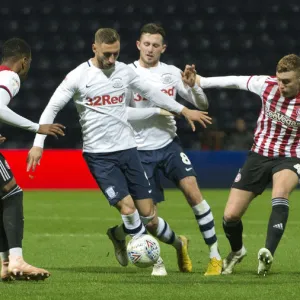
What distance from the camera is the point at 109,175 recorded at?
22.8ft

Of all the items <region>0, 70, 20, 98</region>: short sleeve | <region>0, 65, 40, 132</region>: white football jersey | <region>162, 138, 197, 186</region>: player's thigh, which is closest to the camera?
<region>0, 65, 40, 132</region>: white football jersey

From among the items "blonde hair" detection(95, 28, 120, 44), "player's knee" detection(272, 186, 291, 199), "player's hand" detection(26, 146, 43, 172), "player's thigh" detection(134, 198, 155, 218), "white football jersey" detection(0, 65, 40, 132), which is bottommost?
"player's thigh" detection(134, 198, 155, 218)

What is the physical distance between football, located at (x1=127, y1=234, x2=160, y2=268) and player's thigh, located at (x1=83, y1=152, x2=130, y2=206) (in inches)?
16.0

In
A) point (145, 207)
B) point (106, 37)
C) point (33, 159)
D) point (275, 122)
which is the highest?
point (106, 37)

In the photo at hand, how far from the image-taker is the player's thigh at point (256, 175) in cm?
710

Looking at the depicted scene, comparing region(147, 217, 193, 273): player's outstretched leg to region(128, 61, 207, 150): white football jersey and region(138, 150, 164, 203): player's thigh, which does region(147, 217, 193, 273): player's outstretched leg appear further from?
region(128, 61, 207, 150): white football jersey

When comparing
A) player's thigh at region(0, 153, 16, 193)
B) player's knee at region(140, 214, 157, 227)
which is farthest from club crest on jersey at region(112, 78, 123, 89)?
player's thigh at region(0, 153, 16, 193)

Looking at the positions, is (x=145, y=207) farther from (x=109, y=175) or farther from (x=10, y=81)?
(x=10, y=81)

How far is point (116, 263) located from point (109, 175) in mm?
1123

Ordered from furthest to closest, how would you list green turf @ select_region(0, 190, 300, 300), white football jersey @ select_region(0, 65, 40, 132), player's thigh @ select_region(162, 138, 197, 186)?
player's thigh @ select_region(162, 138, 197, 186) → white football jersey @ select_region(0, 65, 40, 132) → green turf @ select_region(0, 190, 300, 300)

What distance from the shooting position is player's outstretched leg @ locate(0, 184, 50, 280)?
6.16 metres

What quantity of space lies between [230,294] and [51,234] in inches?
171

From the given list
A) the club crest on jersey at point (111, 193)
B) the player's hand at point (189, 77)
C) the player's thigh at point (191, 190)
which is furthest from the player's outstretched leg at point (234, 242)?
the player's hand at point (189, 77)

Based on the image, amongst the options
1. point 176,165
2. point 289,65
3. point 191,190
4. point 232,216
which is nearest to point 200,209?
point 191,190
